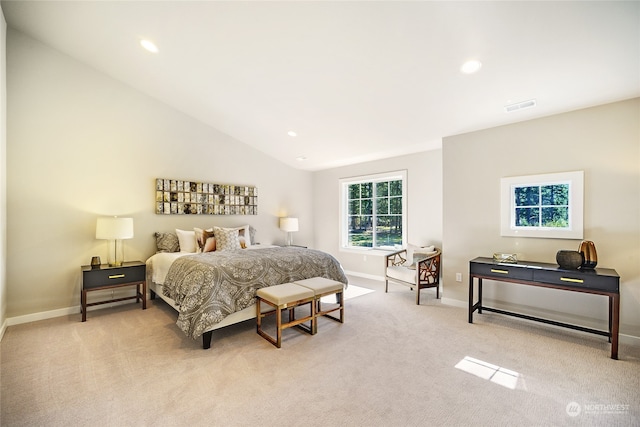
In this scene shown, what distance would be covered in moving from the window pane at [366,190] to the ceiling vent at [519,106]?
296 centimetres

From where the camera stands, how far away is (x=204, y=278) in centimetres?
284

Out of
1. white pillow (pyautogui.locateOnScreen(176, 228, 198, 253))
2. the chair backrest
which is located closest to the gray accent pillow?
white pillow (pyautogui.locateOnScreen(176, 228, 198, 253))

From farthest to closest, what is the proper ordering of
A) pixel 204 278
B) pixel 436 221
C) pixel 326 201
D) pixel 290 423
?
pixel 326 201 < pixel 436 221 < pixel 204 278 < pixel 290 423

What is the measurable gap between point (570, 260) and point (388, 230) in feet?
10.0

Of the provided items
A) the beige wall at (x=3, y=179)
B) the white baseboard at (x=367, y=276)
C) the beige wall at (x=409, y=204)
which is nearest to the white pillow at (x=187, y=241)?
the beige wall at (x=3, y=179)

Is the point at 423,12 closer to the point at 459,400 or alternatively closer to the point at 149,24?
the point at 149,24

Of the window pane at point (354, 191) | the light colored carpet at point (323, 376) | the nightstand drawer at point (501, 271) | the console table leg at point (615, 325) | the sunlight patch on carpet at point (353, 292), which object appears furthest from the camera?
the window pane at point (354, 191)

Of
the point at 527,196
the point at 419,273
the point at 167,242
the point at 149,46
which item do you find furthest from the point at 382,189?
the point at 149,46

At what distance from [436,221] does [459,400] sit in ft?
10.6

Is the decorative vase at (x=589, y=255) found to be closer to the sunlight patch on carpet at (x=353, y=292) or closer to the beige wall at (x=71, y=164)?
the sunlight patch on carpet at (x=353, y=292)

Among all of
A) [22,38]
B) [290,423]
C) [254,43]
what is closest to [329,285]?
[290,423]

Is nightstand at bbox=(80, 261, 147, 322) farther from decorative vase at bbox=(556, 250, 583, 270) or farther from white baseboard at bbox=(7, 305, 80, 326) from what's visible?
decorative vase at bbox=(556, 250, 583, 270)

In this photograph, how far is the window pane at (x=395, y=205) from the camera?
5.42 m

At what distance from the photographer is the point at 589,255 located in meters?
2.78
